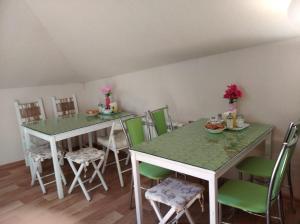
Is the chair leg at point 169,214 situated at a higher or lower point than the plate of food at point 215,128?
lower

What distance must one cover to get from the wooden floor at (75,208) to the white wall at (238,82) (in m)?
0.96

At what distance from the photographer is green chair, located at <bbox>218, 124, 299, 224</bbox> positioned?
1585 mm

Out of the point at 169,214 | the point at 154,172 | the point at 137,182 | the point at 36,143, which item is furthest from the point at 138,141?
the point at 36,143

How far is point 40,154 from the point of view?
297 centimetres

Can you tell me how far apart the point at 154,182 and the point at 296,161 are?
5.01 feet

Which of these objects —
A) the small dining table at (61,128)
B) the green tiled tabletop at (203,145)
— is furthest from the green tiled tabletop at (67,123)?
the green tiled tabletop at (203,145)

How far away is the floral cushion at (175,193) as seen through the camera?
69.5 inches

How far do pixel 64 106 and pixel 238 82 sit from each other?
263 cm


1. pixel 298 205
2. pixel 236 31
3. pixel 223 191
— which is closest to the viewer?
pixel 223 191

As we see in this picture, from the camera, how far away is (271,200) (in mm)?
1633

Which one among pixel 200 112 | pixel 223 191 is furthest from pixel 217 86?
pixel 223 191

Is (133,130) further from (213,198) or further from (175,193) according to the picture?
(213,198)

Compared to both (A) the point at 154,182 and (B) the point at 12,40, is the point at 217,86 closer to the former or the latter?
(A) the point at 154,182

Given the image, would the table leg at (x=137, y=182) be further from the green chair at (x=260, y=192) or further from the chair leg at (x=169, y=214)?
the green chair at (x=260, y=192)
